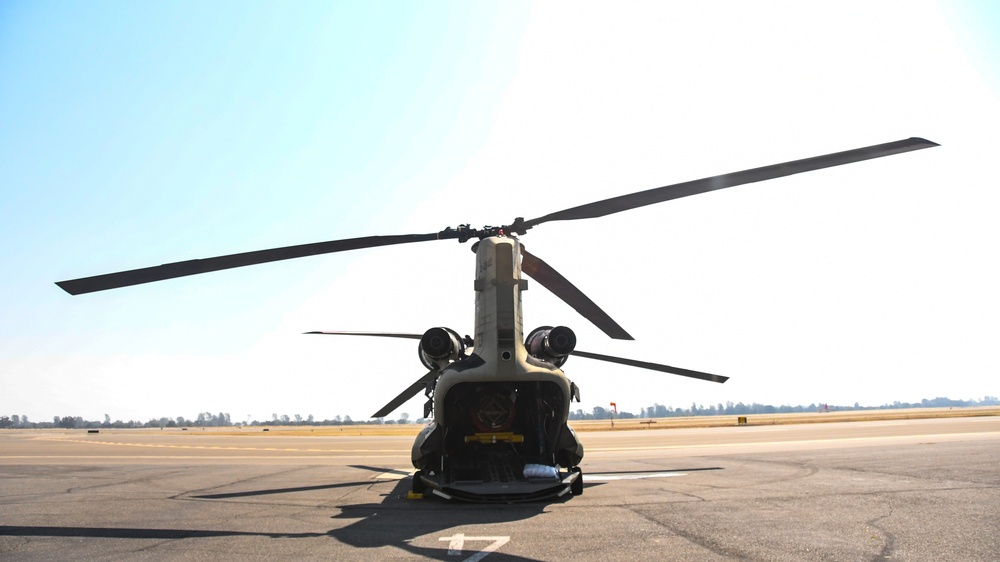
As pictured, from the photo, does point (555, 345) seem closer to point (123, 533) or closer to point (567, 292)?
point (567, 292)

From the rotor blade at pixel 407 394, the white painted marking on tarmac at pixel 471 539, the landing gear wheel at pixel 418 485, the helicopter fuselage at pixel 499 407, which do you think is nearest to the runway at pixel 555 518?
the white painted marking on tarmac at pixel 471 539

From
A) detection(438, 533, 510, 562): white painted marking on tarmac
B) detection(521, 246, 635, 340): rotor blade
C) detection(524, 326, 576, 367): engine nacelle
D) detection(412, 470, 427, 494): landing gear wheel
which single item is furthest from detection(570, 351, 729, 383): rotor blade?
detection(438, 533, 510, 562): white painted marking on tarmac

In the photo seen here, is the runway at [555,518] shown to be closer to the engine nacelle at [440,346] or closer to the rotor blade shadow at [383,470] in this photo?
the engine nacelle at [440,346]

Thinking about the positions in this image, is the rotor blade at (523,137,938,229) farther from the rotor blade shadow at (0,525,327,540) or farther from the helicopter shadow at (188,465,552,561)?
the rotor blade shadow at (0,525,327,540)

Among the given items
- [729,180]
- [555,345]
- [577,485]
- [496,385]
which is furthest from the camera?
[555,345]

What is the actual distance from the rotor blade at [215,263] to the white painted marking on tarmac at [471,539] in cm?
566

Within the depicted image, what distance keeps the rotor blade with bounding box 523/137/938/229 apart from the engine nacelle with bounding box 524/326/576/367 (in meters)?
2.12

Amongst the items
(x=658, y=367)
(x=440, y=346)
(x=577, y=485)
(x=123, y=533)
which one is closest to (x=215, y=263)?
(x=123, y=533)

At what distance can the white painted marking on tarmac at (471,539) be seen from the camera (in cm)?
607

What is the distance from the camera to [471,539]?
701 centimetres

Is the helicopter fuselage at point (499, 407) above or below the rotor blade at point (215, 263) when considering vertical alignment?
below

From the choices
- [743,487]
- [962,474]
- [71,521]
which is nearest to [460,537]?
[71,521]

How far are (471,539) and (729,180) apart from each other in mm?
6015

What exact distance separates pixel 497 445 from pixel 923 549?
21.6 feet
